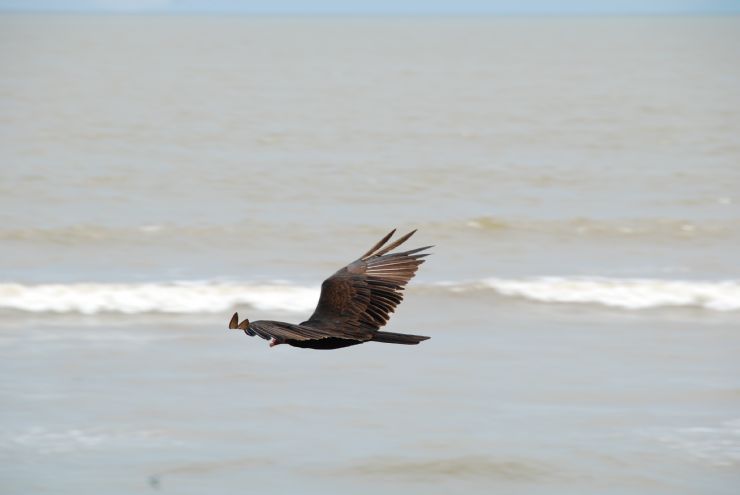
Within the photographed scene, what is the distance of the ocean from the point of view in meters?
10.7

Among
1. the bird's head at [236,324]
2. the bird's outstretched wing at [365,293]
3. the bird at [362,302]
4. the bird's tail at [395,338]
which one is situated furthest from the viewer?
the bird's outstretched wing at [365,293]

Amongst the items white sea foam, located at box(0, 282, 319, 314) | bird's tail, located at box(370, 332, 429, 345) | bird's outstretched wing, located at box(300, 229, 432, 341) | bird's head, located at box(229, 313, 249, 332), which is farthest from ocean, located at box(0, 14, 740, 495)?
bird's head, located at box(229, 313, 249, 332)

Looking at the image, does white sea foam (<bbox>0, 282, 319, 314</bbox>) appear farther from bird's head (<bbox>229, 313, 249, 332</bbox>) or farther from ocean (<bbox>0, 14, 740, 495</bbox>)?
bird's head (<bbox>229, 313, 249, 332</bbox>)

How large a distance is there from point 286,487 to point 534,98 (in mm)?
43383

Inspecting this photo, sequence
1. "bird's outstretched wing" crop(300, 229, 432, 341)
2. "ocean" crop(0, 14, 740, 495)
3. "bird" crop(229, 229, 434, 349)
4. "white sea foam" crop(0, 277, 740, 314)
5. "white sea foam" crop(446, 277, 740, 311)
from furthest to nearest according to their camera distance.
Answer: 1. "white sea foam" crop(446, 277, 740, 311)
2. "white sea foam" crop(0, 277, 740, 314)
3. "ocean" crop(0, 14, 740, 495)
4. "bird's outstretched wing" crop(300, 229, 432, 341)
5. "bird" crop(229, 229, 434, 349)

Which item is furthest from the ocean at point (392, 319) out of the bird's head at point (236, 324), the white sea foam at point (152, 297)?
the bird's head at point (236, 324)

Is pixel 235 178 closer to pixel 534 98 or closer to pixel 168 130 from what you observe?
pixel 168 130

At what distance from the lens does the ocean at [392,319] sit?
10680 millimetres

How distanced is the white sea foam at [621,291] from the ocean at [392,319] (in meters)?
0.06

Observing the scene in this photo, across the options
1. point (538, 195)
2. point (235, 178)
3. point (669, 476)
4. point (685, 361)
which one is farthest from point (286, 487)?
point (235, 178)

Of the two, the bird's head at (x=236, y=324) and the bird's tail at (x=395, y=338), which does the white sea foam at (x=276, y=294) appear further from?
the bird's head at (x=236, y=324)

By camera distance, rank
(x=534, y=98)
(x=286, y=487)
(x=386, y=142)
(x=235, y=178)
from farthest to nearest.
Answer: (x=534, y=98), (x=386, y=142), (x=235, y=178), (x=286, y=487)

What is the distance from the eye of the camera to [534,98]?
52000mm

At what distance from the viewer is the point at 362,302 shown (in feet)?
26.1
